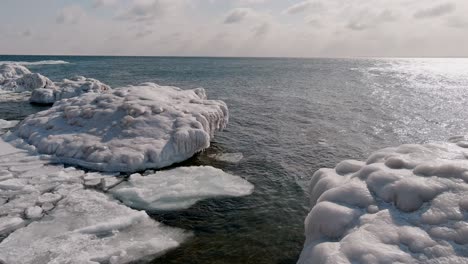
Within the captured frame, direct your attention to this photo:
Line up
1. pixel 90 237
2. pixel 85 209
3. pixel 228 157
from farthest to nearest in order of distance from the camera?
pixel 228 157 < pixel 85 209 < pixel 90 237

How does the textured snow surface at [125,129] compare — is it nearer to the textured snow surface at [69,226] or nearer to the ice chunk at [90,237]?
the textured snow surface at [69,226]

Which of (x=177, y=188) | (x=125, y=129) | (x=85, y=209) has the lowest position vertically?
(x=85, y=209)

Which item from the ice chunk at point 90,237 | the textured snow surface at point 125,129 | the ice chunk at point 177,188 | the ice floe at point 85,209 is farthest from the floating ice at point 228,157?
the ice chunk at point 90,237

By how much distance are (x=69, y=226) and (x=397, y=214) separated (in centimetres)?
926

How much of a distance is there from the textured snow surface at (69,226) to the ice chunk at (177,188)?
733mm

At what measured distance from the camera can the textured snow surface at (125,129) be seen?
50.4ft

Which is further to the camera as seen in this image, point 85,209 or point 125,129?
point 125,129

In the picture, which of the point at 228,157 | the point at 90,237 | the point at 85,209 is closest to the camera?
the point at 90,237

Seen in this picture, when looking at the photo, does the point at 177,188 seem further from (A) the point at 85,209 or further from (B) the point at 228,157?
(B) the point at 228,157

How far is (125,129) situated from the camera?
55.4 ft

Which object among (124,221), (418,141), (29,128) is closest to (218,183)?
(124,221)

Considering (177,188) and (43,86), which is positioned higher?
(43,86)

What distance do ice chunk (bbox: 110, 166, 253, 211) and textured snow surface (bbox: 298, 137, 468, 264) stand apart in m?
5.55

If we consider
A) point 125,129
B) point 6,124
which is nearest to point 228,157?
point 125,129
